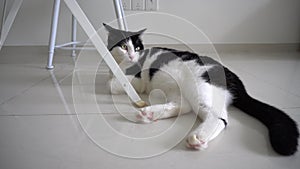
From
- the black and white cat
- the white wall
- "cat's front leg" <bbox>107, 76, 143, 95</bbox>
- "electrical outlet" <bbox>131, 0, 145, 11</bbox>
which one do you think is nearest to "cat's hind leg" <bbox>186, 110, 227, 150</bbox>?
the black and white cat

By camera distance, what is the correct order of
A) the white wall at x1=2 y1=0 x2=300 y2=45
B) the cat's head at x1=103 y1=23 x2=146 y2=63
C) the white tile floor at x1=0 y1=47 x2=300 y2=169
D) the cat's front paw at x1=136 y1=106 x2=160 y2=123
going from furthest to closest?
the white wall at x1=2 y1=0 x2=300 y2=45 < the cat's head at x1=103 y1=23 x2=146 y2=63 < the cat's front paw at x1=136 y1=106 x2=160 y2=123 < the white tile floor at x1=0 y1=47 x2=300 y2=169

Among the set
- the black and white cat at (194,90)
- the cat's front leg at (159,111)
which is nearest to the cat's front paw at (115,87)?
the black and white cat at (194,90)

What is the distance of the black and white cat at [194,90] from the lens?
572 millimetres

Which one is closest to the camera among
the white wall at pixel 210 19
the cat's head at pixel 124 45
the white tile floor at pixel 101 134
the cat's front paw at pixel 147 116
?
the white tile floor at pixel 101 134

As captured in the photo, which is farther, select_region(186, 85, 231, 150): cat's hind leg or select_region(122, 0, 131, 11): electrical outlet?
select_region(122, 0, 131, 11): electrical outlet

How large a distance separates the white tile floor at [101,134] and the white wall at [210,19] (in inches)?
32.9

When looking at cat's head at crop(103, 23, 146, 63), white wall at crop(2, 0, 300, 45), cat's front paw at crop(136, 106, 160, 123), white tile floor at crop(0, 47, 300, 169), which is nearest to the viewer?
white tile floor at crop(0, 47, 300, 169)

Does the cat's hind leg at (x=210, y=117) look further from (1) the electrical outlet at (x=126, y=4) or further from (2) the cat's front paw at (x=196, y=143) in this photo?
(1) the electrical outlet at (x=126, y=4)

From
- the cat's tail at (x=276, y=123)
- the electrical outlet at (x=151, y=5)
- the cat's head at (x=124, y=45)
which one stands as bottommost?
the cat's tail at (x=276, y=123)

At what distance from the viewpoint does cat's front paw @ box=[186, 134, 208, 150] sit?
55 centimetres

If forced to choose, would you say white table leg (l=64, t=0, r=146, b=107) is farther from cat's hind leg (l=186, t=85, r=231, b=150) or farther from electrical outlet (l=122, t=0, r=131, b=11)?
electrical outlet (l=122, t=0, r=131, b=11)

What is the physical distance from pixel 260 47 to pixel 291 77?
94 cm

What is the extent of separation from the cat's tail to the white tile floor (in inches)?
0.8

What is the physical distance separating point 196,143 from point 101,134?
0.83 feet
